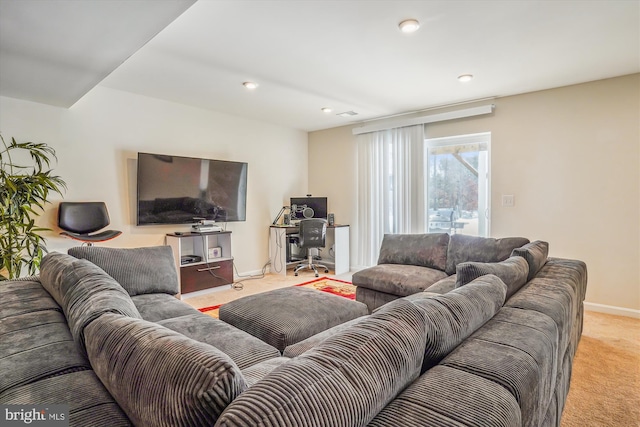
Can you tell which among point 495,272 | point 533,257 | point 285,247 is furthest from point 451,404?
point 285,247

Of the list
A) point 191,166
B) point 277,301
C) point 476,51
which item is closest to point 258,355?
point 277,301

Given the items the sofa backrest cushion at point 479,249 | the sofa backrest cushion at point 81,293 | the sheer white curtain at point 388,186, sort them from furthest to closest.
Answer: the sheer white curtain at point 388,186
the sofa backrest cushion at point 479,249
the sofa backrest cushion at point 81,293

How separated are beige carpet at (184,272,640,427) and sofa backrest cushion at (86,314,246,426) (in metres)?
1.95

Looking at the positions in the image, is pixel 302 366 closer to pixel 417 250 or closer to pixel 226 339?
pixel 226 339

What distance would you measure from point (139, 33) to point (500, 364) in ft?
7.59

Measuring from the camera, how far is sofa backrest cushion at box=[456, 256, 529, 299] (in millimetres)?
1582

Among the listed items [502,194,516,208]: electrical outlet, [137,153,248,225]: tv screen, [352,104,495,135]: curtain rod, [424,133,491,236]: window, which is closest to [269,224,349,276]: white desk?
[137,153,248,225]: tv screen

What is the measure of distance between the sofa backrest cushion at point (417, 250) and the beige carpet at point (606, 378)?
4.17 feet

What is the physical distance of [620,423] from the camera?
1731 mm

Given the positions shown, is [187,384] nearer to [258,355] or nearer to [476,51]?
[258,355]

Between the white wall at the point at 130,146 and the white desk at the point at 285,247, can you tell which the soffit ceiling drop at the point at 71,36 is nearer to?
the white wall at the point at 130,146

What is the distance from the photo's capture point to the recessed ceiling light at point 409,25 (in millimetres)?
2254

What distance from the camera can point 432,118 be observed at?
4.41 meters

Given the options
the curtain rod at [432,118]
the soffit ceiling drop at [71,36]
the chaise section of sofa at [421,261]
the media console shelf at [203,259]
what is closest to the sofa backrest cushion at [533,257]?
the chaise section of sofa at [421,261]
